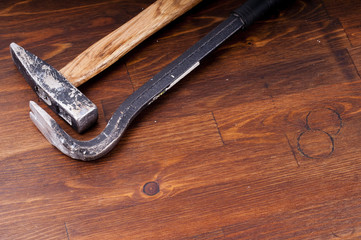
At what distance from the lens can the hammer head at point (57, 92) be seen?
1218mm

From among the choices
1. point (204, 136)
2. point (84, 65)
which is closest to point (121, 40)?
point (84, 65)

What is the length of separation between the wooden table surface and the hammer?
7 centimetres

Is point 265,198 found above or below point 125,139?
below

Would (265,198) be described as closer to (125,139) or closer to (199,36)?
(125,139)

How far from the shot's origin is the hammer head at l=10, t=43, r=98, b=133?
1218 mm

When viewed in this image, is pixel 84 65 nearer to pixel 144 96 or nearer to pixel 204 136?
pixel 144 96

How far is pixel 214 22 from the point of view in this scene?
1.48m

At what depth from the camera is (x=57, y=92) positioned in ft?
4.03


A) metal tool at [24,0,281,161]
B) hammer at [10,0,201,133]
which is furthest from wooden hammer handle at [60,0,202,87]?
metal tool at [24,0,281,161]

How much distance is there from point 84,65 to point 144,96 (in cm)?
18

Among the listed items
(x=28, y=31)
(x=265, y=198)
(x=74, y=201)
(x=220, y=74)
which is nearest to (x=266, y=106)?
(x=220, y=74)

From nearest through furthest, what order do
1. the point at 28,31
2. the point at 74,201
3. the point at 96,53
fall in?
1. the point at 74,201
2. the point at 96,53
3. the point at 28,31

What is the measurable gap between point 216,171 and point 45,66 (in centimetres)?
51

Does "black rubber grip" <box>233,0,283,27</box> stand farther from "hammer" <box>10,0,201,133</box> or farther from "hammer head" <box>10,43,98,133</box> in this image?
"hammer head" <box>10,43,98,133</box>
